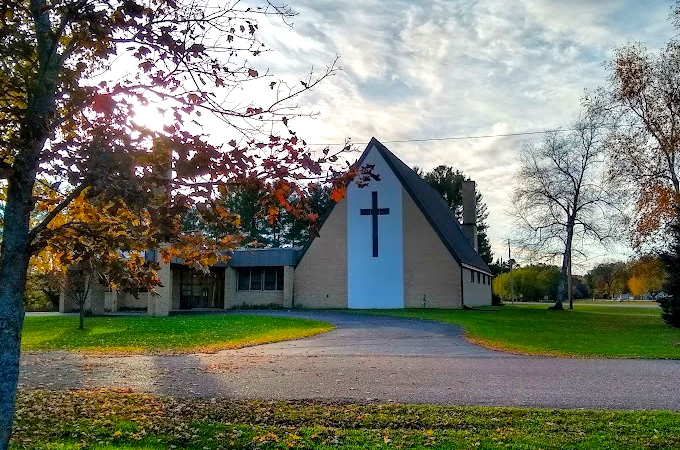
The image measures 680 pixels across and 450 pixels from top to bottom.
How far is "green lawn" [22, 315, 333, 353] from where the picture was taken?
15.7m

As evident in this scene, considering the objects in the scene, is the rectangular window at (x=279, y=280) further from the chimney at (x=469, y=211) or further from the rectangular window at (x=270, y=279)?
the chimney at (x=469, y=211)

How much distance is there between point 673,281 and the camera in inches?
949

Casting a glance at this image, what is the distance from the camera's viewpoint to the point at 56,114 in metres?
5.07

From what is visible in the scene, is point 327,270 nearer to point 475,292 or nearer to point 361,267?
point 361,267

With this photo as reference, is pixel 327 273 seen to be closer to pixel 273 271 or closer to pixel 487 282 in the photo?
pixel 273 271

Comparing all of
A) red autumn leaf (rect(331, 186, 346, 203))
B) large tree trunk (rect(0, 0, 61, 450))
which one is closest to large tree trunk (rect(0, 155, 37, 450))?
large tree trunk (rect(0, 0, 61, 450))

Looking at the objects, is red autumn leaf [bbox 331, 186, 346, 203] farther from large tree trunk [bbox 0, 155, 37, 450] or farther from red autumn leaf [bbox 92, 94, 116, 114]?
large tree trunk [bbox 0, 155, 37, 450]

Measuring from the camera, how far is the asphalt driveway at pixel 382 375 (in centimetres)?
855

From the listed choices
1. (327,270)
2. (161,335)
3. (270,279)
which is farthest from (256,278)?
(161,335)

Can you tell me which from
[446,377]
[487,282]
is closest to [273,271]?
[487,282]

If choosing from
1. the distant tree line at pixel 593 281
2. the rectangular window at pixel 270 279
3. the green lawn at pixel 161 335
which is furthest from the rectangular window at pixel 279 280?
the distant tree line at pixel 593 281

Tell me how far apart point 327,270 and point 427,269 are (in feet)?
19.5

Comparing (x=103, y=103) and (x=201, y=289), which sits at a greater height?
(x=103, y=103)

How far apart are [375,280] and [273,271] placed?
671cm
